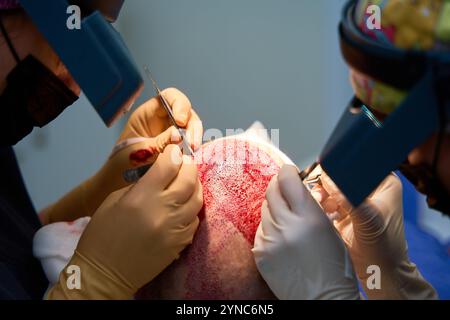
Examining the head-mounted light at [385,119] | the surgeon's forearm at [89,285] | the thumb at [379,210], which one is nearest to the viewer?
the head-mounted light at [385,119]

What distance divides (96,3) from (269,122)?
1146 millimetres

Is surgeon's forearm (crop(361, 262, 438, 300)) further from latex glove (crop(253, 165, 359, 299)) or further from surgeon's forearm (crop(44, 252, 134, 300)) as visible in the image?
surgeon's forearm (crop(44, 252, 134, 300))

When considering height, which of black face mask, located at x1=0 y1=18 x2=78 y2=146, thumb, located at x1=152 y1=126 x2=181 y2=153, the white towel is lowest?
the white towel

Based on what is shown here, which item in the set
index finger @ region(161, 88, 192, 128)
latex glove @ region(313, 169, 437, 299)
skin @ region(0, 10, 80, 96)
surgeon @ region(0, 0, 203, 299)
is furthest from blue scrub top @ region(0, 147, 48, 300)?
latex glove @ region(313, 169, 437, 299)

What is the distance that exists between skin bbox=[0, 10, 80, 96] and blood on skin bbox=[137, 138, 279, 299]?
1.47 feet

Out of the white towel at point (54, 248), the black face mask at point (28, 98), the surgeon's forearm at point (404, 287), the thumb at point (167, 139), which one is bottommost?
the surgeon's forearm at point (404, 287)

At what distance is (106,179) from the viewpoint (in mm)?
Result: 1760

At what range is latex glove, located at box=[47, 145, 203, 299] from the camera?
1162mm

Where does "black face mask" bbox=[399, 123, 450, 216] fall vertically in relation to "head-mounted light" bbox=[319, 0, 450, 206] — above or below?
below

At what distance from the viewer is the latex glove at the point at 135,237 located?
1162 millimetres

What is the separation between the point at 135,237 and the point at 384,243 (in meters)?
0.64

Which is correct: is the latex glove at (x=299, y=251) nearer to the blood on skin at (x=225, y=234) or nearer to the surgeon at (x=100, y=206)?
the blood on skin at (x=225, y=234)

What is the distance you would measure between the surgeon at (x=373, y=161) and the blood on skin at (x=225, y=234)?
59 mm

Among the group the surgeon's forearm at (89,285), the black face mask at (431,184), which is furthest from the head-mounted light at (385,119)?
the surgeon's forearm at (89,285)
